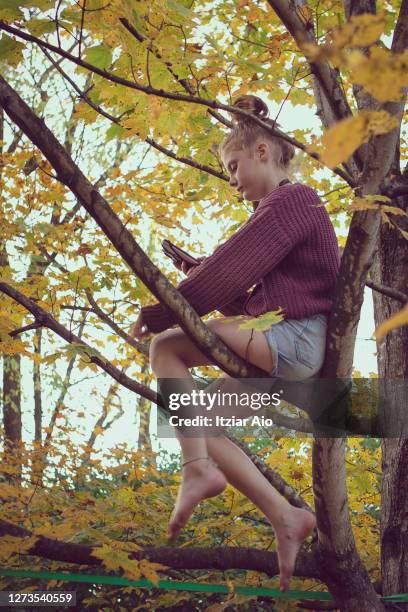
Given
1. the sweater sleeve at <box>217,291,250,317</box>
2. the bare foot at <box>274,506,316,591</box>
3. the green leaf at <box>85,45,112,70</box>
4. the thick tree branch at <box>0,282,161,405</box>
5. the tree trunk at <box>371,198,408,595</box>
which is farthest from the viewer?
the tree trunk at <box>371,198,408,595</box>

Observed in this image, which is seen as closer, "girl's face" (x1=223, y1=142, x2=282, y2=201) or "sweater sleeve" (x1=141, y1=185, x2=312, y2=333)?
"sweater sleeve" (x1=141, y1=185, x2=312, y2=333)

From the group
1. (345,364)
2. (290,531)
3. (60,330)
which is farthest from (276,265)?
(60,330)

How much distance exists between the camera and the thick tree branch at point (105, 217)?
6.77 feet

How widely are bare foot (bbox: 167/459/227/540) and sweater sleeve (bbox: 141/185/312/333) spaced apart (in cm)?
47

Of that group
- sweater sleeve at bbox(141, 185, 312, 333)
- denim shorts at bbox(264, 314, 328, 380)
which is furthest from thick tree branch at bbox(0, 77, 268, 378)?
denim shorts at bbox(264, 314, 328, 380)

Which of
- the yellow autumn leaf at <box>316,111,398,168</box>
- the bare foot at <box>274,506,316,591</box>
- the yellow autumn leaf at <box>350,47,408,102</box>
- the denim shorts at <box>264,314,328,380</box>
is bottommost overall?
the bare foot at <box>274,506,316,591</box>

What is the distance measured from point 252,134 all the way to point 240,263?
597 mm

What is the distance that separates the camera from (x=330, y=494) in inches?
106

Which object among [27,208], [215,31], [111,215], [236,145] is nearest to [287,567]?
[111,215]

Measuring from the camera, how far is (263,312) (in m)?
2.41

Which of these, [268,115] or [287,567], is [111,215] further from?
[287,567]

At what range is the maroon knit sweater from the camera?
2277mm

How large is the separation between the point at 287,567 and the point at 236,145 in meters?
1.53

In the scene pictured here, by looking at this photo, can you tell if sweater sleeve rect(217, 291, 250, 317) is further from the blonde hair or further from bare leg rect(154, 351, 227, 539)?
the blonde hair
